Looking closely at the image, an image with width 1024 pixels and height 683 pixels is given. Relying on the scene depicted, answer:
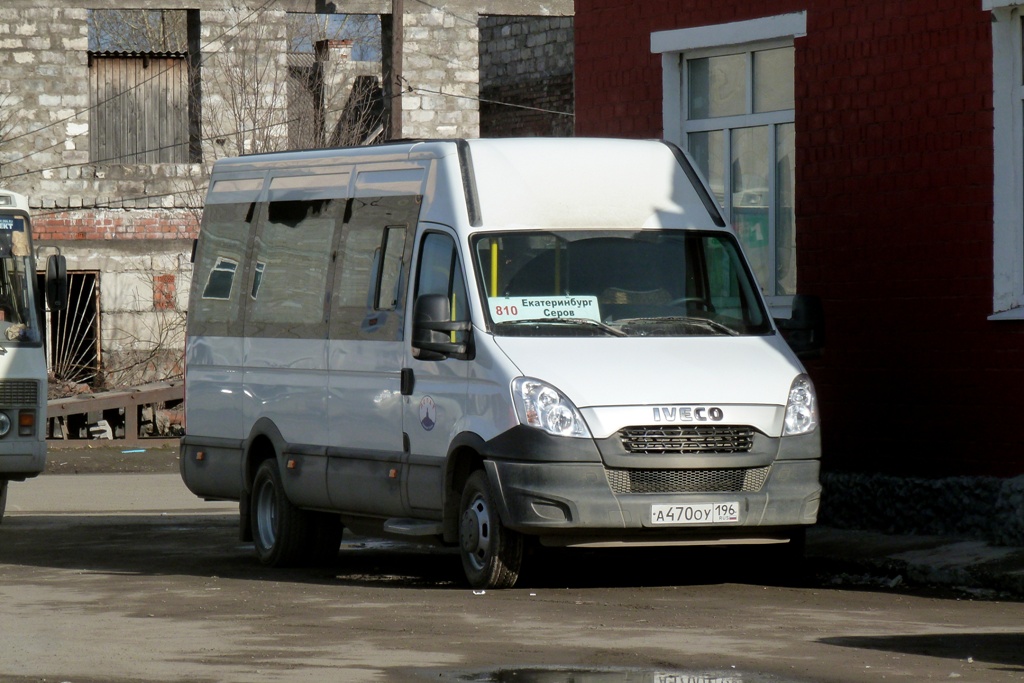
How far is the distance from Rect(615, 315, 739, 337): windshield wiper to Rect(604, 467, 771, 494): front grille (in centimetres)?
94

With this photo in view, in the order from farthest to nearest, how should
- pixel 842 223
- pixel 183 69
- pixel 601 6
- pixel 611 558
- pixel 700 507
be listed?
pixel 183 69 < pixel 601 6 < pixel 842 223 < pixel 611 558 < pixel 700 507

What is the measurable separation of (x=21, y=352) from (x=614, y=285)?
6.14 metres

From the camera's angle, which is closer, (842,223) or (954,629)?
(954,629)

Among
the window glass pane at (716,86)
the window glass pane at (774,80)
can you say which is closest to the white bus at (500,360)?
the window glass pane at (774,80)

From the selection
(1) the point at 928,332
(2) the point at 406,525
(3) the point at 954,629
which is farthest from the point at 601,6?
(3) the point at 954,629

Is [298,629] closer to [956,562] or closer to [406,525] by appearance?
[406,525]

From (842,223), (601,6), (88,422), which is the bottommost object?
(88,422)

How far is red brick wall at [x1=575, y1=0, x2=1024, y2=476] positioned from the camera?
511 inches

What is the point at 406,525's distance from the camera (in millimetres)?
11828

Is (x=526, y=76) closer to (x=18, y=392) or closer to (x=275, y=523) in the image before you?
(x=18, y=392)

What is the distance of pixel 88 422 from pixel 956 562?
16797 mm

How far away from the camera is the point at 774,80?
15148mm

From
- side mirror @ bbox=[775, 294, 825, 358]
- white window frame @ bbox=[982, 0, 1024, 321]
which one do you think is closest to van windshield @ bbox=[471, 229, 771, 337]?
side mirror @ bbox=[775, 294, 825, 358]

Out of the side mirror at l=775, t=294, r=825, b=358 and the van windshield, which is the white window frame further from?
the van windshield
